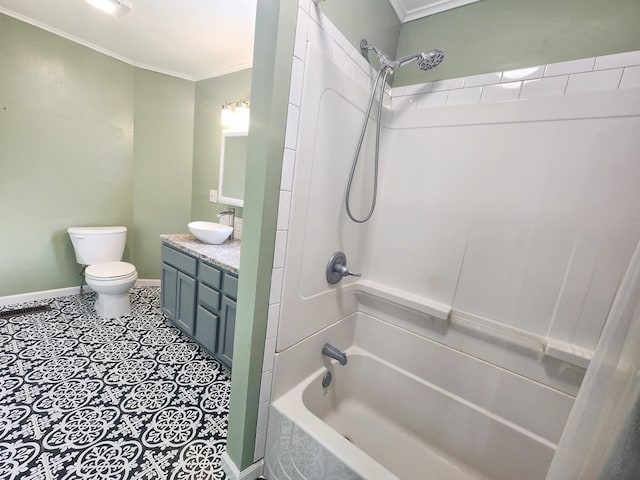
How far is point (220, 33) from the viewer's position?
1.93m

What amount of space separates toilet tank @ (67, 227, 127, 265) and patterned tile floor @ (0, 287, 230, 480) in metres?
0.55

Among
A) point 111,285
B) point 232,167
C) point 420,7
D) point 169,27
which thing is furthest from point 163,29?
point 111,285

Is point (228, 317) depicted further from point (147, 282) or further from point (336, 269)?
point (147, 282)

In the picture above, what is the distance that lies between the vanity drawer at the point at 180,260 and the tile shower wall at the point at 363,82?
108 cm

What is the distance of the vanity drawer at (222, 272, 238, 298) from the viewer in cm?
162

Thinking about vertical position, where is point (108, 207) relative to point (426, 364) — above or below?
above

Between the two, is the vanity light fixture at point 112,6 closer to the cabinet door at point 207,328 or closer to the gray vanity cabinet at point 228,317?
the gray vanity cabinet at point 228,317

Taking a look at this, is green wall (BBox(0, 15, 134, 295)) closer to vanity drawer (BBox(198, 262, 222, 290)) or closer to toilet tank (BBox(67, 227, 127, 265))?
toilet tank (BBox(67, 227, 127, 265))

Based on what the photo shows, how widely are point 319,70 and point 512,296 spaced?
129 cm

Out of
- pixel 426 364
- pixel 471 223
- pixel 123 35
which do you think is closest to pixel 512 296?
pixel 471 223

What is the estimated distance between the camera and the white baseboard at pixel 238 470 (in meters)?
1.16

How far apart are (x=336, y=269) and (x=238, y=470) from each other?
993 mm

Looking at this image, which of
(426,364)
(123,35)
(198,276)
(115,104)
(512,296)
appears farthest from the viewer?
(115,104)

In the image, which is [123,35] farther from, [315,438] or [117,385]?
[315,438]
